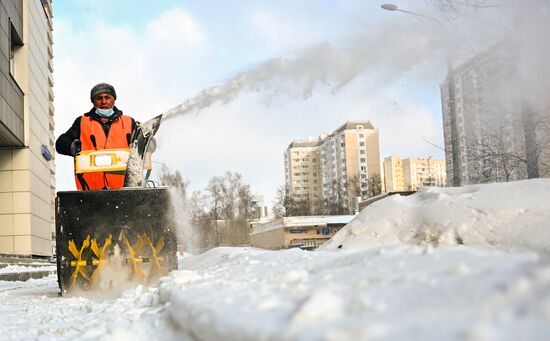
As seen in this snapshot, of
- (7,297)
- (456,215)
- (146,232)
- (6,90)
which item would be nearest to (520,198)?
(456,215)

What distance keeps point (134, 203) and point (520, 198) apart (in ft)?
14.2

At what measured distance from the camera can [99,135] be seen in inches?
322

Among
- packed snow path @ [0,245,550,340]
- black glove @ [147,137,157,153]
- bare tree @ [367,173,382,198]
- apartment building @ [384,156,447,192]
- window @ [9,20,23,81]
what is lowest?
packed snow path @ [0,245,550,340]

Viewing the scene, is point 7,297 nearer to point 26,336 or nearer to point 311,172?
point 26,336

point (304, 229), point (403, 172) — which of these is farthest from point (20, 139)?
point (403, 172)

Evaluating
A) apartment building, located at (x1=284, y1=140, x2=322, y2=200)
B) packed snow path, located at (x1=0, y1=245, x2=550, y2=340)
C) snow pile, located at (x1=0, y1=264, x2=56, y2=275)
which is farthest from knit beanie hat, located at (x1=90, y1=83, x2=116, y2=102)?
apartment building, located at (x1=284, y1=140, x2=322, y2=200)

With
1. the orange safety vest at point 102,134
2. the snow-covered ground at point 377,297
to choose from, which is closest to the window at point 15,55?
the orange safety vest at point 102,134

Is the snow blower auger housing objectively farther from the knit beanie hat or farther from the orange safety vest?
the knit beanie hat

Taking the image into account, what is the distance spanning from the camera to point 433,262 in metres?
2.94

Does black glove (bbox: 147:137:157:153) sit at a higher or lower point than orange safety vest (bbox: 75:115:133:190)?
lower

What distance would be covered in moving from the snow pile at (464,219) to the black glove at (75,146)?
3.44 metres

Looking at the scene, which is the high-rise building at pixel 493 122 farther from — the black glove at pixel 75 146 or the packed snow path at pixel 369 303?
the packed snow path at pixel 369 303

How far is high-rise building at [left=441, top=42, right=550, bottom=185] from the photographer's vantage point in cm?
1648

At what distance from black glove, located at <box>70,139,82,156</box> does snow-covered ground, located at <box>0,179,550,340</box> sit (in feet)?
7.11
